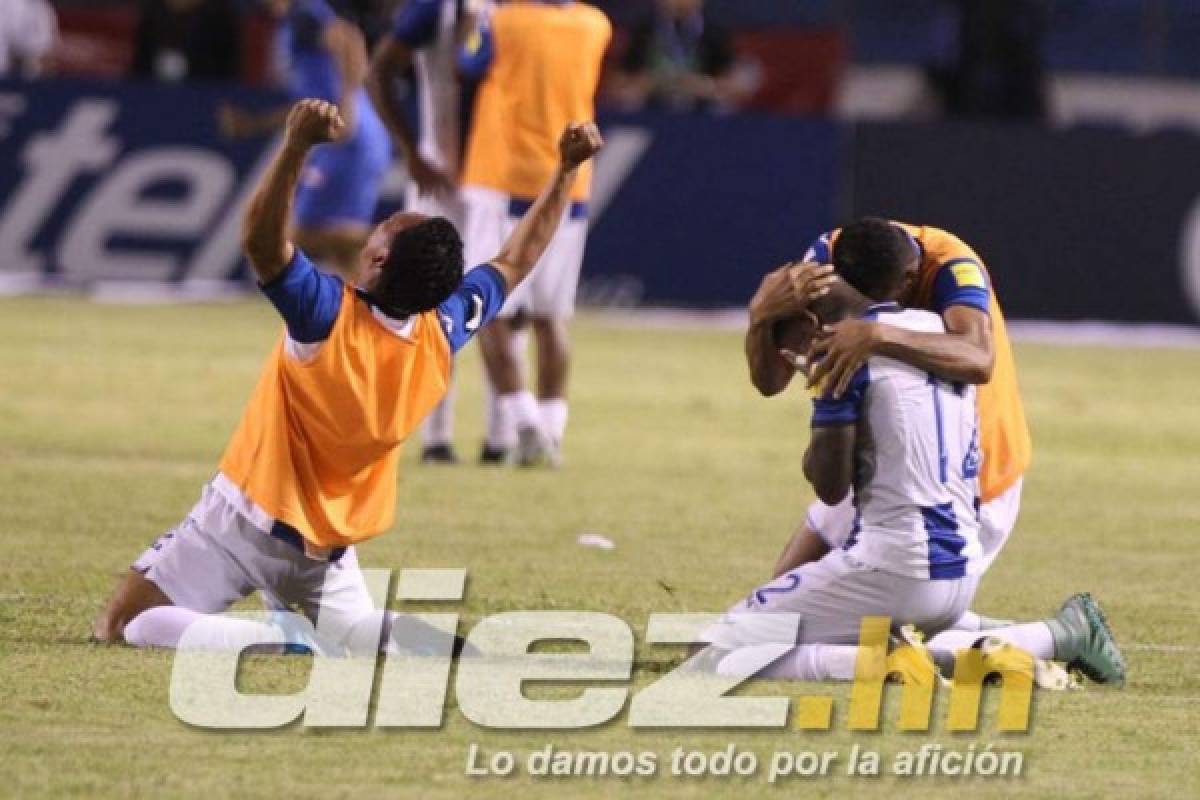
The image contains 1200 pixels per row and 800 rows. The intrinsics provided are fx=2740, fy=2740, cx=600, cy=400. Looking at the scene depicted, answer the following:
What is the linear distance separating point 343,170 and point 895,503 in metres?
10.2

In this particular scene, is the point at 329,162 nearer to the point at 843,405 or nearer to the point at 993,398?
the point at 993,398

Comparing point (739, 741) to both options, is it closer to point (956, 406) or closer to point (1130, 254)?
point (956, 406)

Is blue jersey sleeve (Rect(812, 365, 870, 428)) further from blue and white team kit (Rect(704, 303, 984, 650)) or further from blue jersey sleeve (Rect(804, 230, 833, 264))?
blue jersey sleeve (Rect(804, 230, 833, 264))

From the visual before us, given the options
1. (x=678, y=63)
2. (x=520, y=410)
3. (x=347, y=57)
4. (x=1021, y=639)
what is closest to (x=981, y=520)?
(x=1021, y=639)

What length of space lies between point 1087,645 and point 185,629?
91.0 inches

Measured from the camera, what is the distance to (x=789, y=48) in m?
25.3

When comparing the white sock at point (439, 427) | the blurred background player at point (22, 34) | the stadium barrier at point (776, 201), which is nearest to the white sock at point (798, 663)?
the white sock at point (439, 427)

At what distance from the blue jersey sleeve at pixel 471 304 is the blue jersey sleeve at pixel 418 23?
514 centimetres

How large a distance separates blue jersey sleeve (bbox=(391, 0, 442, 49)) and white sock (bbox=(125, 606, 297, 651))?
19.0 feet

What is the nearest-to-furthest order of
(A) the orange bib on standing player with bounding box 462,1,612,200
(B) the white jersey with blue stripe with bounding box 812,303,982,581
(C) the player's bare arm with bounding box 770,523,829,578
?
(B) the white jersey with blue stripe with bounding box 812,303,982,581, (C) the player's bare arm with bounding box 770,523,829,578, (A) the orange bib on standing player with bounding box 462,1,612,200

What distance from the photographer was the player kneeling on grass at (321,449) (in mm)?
6840

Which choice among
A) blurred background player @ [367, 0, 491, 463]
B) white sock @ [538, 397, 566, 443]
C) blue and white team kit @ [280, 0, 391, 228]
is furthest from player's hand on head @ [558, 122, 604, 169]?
blue and white team kit @ [280, 0, 391, 228]

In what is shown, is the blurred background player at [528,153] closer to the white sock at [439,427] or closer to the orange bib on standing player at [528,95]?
the orange bib on standing player at [528,95]

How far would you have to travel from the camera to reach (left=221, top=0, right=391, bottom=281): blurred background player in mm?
16516
